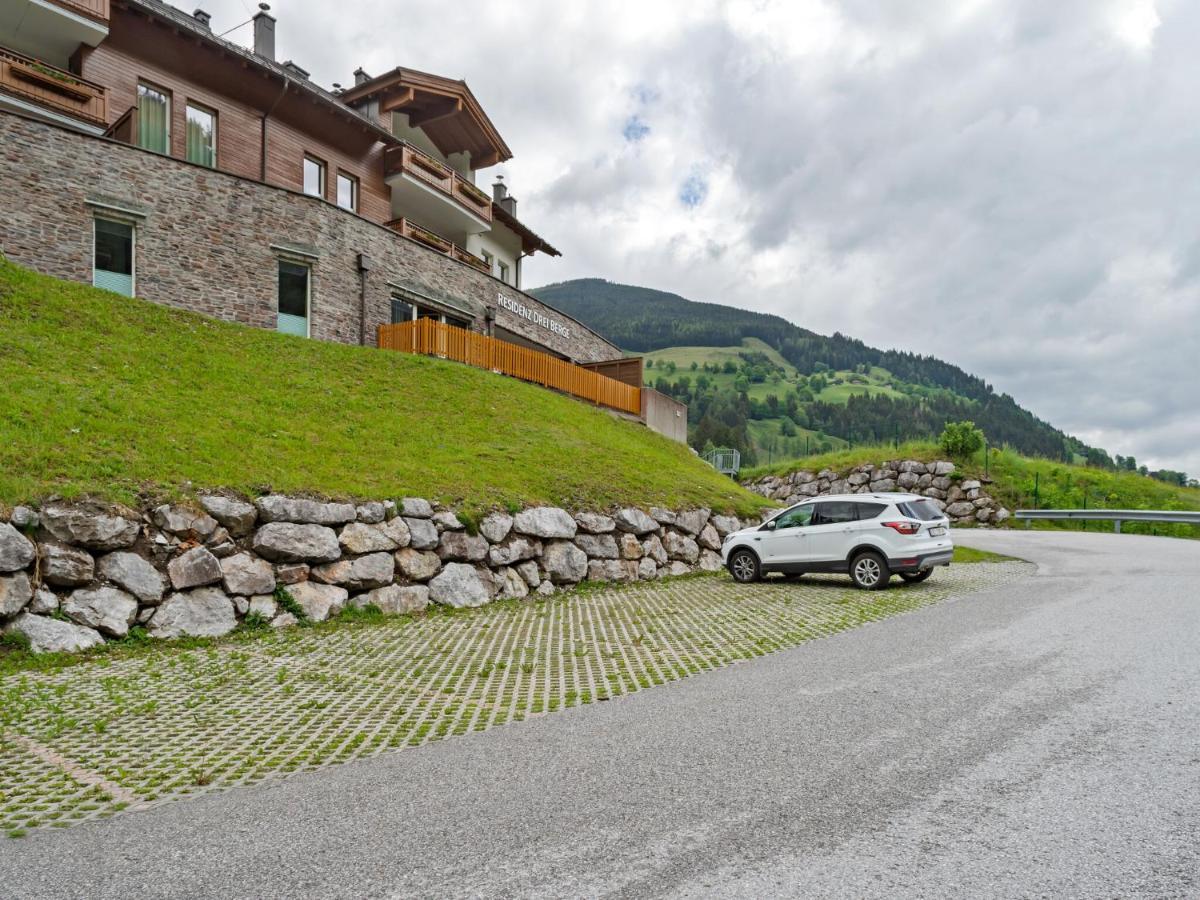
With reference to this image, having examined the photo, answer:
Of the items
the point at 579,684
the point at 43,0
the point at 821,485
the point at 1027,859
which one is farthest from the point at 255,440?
the point at 821,485

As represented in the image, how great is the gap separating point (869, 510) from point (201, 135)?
23504 mm

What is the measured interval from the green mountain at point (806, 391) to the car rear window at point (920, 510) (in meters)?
66.2

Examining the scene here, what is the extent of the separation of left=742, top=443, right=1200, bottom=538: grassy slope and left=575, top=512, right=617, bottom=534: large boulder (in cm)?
2294

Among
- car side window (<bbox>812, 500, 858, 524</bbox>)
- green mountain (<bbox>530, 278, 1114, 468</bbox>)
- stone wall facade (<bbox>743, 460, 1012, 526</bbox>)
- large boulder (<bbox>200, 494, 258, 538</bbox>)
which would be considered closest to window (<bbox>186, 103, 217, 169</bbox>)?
large boulder (<bbox>200, 494, 258, 538</bbox>)

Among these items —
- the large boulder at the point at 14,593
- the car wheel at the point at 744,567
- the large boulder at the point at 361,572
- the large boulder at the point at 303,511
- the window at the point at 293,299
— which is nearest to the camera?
the large boulder at the point at 14,593

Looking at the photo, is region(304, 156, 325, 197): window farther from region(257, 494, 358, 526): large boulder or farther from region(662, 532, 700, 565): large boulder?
region(257, 494, 358, 526): large boulder

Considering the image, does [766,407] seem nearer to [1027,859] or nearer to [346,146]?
[346,146]

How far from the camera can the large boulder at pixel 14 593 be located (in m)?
7.69

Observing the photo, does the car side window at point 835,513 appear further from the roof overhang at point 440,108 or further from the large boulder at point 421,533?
the roof overhang at point 440,108

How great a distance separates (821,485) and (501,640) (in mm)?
32647

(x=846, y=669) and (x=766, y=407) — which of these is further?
(x=766, y=407)

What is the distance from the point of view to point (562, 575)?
13.5m

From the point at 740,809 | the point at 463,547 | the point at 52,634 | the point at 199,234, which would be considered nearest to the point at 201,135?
the point at 199,234

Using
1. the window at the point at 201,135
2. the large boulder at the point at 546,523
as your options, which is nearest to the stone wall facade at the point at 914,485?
the large boulder at the point at 546,523
